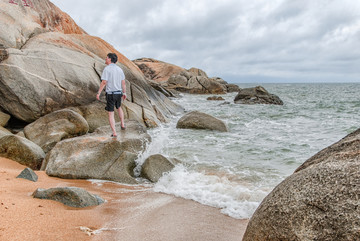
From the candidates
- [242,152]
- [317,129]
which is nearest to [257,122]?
[317,129]

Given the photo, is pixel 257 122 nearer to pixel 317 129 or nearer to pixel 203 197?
pixel 317 129

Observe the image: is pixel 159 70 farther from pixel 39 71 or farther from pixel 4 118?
pixel 4 118

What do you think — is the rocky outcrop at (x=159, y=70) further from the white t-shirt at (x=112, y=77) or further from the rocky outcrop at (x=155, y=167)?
the rocky outcrop at (x=155, y=167)

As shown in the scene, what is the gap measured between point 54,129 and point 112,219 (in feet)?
15.8

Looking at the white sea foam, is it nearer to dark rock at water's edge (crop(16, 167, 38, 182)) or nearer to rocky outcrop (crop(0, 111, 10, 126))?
dark rock at water's edge (crop(16, 167, 38, 182))

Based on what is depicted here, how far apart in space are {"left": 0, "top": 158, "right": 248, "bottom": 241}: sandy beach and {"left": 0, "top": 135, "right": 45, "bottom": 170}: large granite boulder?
130cm

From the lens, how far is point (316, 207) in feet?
7.55

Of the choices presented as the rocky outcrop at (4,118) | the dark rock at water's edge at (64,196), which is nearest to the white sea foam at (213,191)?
the dark rock at water's edge at (64,196)

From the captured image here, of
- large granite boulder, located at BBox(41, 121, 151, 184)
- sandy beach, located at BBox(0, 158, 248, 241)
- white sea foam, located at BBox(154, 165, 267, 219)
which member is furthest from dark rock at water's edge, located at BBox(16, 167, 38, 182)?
white sea foam, located at BBox(154, 165, 267, 219)

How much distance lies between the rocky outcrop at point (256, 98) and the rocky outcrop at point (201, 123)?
1559 cm

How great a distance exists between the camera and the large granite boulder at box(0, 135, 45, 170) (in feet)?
20.7

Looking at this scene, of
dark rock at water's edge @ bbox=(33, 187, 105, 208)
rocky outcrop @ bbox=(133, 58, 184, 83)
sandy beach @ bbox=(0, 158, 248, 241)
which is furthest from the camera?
rocky outcrop @ bbox=(133, 58, 184, 83)

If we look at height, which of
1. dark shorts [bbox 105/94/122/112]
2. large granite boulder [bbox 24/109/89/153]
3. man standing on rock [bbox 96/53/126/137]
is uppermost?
man standing on rock [bbox 96/53/126/137]

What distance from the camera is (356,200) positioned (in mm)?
2164
